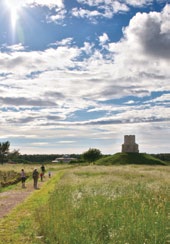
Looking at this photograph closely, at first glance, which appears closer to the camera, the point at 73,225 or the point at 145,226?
the point at 145,226

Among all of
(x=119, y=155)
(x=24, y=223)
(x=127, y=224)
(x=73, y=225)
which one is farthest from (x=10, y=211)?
(x=119, y=155)

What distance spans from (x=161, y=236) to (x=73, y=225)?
2687 mm

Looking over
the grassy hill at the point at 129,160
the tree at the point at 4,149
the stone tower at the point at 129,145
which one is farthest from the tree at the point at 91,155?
the tree at the point at 4,149

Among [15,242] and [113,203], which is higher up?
[113,203]

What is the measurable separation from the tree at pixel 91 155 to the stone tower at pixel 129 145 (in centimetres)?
953

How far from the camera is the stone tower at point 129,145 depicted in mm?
143637

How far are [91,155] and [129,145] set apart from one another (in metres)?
14.9

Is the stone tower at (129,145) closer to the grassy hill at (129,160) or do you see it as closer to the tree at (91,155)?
the tree at (91,155)

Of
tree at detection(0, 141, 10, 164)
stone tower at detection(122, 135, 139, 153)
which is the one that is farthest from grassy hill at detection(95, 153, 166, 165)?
tree at detection(0, 141, 10, 164)

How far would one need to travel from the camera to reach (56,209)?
14.4 metres

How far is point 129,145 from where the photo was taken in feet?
474

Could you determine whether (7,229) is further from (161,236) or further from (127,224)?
(161,236)

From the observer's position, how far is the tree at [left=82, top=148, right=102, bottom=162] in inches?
5507

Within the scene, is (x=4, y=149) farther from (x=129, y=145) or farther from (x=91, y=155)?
(x=129, y=145)
